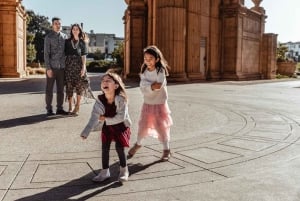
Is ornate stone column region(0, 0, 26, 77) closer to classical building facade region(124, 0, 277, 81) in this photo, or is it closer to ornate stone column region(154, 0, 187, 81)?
classical building facade region(124, 0, 277, 81)

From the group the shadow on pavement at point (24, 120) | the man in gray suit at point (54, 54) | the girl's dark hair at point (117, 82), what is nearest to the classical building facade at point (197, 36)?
the man in gray suit at point (54, 54)

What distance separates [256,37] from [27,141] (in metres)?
26.1

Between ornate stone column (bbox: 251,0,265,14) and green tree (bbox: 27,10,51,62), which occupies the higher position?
green tree (bbox: 27,10,51,62)

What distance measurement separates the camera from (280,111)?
959 cm

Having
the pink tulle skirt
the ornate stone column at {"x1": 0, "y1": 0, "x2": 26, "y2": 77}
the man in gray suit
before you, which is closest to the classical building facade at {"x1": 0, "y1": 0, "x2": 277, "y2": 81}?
the ornate stone column at {"x1": 0, "y1": 0, "x2": 26, "y2": 77}

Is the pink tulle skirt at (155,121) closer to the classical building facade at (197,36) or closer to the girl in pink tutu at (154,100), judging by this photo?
the girl in pink tutu at (154,100)

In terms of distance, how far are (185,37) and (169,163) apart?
58.5ft

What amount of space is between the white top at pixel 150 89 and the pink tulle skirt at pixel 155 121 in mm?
77

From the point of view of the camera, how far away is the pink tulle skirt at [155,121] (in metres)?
5.00

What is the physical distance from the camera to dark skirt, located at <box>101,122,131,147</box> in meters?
4.15

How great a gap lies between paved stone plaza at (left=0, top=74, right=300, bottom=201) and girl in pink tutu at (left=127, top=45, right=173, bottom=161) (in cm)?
25

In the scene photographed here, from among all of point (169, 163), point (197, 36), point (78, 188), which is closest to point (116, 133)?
point (78, 188)

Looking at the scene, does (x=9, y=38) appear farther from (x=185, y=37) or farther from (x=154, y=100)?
(x=154, y=100)

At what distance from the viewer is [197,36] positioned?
22.8 metres
